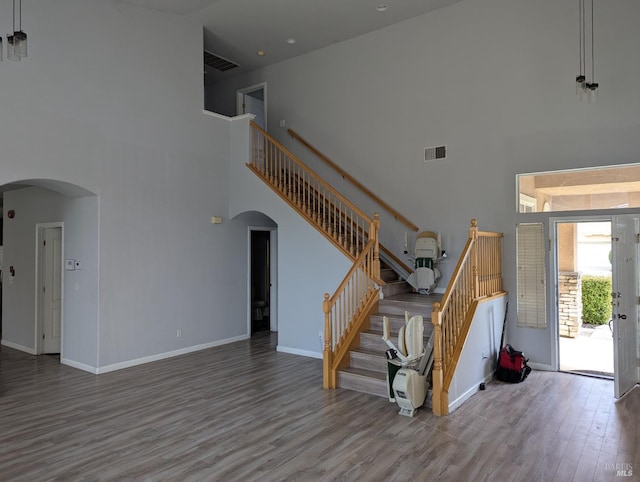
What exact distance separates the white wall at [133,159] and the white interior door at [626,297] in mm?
6125

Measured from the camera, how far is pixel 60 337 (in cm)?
794

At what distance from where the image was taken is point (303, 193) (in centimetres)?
790

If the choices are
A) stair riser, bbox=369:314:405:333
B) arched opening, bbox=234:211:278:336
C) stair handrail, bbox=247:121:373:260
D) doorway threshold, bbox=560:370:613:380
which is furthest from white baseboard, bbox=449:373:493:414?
arched opening, bbox=234:211:278:336

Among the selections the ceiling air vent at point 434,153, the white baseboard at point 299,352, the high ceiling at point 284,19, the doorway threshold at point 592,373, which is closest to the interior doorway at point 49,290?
the white baseboard at point 299,352

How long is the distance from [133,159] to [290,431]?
4866 mm

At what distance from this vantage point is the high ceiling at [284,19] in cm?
744

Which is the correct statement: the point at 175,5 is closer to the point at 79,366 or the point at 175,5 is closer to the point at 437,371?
the point at 79,366

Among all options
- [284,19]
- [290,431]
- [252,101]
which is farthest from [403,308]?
[252,101]

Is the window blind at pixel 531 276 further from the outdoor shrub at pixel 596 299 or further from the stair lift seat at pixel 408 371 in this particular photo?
the outdoor shrub at pixel 596 299

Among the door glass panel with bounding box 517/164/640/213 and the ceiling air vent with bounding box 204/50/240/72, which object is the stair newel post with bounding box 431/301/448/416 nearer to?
the door glass panel with bounding box 517/164/640/213

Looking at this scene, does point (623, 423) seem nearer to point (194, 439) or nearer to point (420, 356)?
point (420, 356)

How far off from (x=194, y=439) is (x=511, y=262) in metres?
5.03

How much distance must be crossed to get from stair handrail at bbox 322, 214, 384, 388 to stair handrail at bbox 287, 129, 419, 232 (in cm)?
133

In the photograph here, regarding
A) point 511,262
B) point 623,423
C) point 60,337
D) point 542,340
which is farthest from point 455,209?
point 60,337
